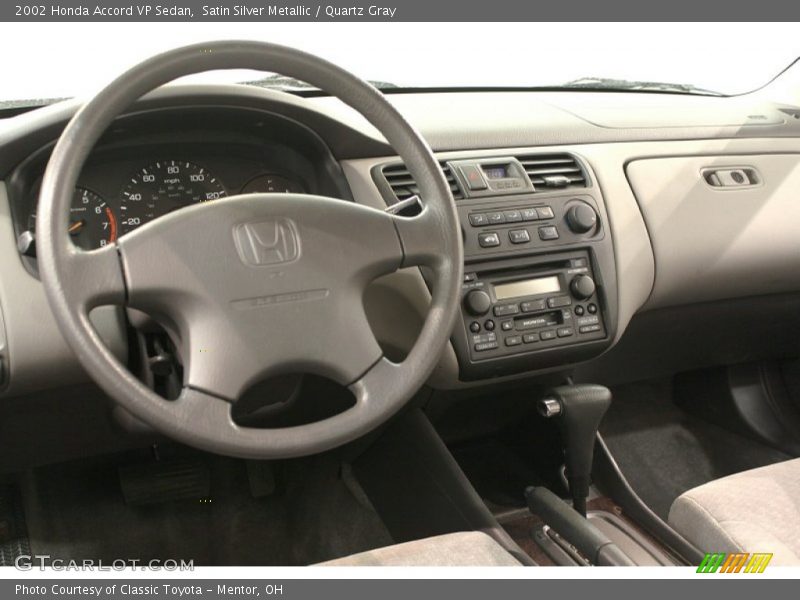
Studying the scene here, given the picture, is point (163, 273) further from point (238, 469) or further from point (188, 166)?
point (238, 469)

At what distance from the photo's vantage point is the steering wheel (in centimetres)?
93

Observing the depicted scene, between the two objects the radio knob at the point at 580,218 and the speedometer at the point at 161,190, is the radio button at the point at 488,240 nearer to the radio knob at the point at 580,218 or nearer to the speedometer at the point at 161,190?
the radio knob at the point at 580,218

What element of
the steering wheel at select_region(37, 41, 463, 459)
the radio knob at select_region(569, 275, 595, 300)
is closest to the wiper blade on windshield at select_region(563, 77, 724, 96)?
the radio knob at select_region(569, 275, 595, 300)

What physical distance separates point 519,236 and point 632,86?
2.75 feet

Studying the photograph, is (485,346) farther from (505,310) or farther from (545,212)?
(545,212)

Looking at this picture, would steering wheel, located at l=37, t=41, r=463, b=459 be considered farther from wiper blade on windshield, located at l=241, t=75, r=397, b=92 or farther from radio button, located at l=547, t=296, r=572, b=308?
wiper blade on windshield, located at l=241, t=75, r=397, b=92

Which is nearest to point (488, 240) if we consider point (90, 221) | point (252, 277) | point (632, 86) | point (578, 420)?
point (578, 420)

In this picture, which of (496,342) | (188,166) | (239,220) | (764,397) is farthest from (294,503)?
(764,397)

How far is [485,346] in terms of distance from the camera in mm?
1395

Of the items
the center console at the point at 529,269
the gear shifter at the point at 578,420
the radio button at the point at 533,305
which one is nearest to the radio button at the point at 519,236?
the center console at the point at 529,269

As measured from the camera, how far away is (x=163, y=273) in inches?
38.3

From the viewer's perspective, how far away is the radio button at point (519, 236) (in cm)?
142

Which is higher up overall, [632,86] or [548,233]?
[632,86]

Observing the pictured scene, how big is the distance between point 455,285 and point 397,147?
0.21 m
